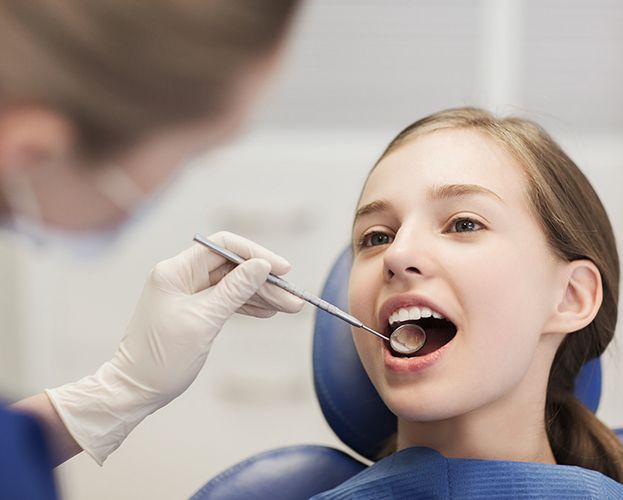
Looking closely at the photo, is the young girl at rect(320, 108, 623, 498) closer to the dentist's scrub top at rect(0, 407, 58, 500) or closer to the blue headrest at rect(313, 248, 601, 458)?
the blue headrest at rect(313, 248, 601, 458)

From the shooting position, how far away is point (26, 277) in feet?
8.91

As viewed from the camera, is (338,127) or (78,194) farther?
(338,127)

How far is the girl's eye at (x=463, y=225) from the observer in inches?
49.3

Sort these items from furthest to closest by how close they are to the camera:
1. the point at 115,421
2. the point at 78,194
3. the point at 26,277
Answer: the point at 26,277
the point at 115,421
the point at 78,194

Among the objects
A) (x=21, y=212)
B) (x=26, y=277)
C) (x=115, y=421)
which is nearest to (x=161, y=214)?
(x=26, y=277)

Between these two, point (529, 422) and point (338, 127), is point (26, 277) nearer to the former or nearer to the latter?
point (338, 127)

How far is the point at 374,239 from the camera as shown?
1.35 metres

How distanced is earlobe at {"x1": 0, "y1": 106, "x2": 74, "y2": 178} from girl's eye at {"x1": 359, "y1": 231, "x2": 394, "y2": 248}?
694 millimetres

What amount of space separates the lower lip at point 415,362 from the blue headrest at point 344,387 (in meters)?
0.23

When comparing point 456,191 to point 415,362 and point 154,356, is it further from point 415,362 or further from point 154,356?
point 154,356

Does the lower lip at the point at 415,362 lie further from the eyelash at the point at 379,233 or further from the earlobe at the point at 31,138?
the earlobe at the point at 31,138

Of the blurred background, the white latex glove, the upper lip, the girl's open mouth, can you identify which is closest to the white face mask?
the white latex glove

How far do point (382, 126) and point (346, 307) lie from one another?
1.45 meters

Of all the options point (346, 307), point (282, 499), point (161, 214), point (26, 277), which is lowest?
point (282, 499)
